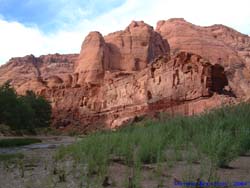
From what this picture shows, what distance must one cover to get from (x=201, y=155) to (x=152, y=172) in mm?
1441

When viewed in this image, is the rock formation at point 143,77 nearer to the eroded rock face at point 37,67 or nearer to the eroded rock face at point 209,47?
the eroded rock face at point 209,47

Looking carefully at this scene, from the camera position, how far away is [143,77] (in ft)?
251

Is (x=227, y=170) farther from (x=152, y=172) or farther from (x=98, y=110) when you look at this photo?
(x=98, y=110)

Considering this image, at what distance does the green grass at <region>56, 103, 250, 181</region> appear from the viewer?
9.14 meters

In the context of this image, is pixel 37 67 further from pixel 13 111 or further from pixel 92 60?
pixel 13 111

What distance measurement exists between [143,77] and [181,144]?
65.3m

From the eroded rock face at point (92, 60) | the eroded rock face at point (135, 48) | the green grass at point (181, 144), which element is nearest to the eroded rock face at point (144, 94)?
the eroded rock face at point (92, 60)

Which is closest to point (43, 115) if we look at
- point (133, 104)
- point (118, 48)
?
point (133, 104)

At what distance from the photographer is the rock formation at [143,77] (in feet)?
206

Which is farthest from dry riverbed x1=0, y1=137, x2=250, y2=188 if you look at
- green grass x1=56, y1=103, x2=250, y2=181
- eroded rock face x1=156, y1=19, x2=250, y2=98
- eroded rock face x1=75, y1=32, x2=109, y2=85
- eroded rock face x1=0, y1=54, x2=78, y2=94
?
eroded rock face x1=0, y1=54, x2=78, y2=94

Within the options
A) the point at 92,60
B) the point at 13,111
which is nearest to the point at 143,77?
the point at 13,111

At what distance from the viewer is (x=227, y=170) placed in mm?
9062

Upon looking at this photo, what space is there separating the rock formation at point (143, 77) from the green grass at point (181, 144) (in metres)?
27.5

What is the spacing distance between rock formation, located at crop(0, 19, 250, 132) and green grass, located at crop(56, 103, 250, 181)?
27455 mm
